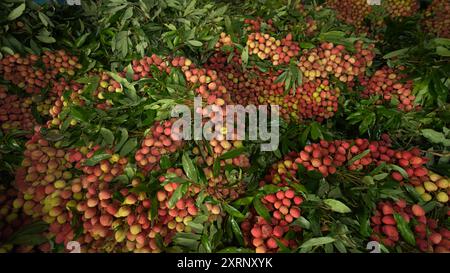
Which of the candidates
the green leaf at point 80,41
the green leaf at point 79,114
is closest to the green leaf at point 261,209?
the green leaf at point 79,114

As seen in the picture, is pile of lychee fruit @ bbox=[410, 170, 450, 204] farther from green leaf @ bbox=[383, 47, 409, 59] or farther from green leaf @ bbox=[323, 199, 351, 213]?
green leaf @ bbox=[383, 47, 409, 59]

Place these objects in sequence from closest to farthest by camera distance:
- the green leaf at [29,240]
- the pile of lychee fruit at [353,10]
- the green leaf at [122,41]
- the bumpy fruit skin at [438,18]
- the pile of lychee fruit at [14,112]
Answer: the green leaf at [29,240] → the pile of lychee fruit at [14,112] → the green leaf at [122,41] → the bumpy fruit skin at [438,18] → the pile of lychee fruit at [353,10]

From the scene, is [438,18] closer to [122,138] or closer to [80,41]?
[122,138]

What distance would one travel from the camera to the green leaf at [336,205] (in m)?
1.05

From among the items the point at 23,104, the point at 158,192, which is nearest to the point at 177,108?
the point at 158,192

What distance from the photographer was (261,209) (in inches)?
43.0

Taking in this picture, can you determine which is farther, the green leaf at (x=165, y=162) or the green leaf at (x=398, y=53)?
the green leaf at (x=398, y=53)

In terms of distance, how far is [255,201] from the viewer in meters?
1.13

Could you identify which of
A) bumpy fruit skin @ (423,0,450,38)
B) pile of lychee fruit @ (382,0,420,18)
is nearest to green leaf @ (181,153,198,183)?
bumpy fruit skin @ (423,0,450,38)

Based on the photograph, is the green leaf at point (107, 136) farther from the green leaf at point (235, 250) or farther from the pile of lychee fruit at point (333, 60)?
the pile of lychee fruit at point (333, 60)

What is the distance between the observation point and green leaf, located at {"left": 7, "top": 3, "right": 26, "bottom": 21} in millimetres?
1572

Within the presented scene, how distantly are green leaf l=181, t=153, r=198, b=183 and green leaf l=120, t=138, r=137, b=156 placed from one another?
10.7 inches

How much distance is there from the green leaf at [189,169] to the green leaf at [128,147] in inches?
10.7

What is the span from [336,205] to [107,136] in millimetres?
1070
